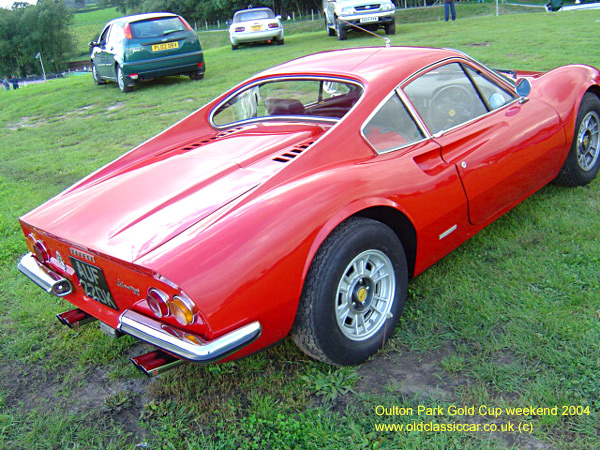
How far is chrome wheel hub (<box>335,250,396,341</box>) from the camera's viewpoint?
7.66 feet

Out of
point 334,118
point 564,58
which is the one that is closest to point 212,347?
point 334,118

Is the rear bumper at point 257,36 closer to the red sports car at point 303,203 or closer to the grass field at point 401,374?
the red sports car at point 303,203

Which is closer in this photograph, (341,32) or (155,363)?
(155,363)

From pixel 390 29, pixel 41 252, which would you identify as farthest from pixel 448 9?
pixel 41 252

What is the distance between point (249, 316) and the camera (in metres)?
1.99

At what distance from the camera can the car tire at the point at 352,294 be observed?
7.10 feet

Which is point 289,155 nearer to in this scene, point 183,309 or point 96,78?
point 183,309

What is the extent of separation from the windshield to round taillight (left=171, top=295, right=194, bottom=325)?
5.10 feet

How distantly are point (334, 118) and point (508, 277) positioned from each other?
51.4 inches

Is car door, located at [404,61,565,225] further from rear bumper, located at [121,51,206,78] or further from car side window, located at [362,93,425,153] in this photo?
rear bumper, located at [121,51,206,78]

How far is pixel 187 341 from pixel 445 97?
2.12m

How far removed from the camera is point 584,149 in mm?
3906

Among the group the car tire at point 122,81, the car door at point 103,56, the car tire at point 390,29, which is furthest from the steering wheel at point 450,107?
the car tire at point 390,29

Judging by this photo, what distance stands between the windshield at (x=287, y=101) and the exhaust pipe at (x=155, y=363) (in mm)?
1629
